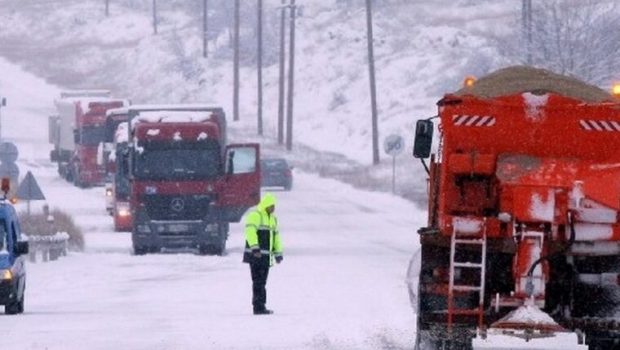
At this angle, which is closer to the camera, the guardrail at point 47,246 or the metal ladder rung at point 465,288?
the metal ladder rung at point 465,288

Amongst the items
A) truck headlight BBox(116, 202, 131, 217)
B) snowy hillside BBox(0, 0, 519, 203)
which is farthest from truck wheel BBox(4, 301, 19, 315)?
snowy hillside BBox(0, 0, 519, 203)

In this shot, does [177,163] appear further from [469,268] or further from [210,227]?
[469,268]

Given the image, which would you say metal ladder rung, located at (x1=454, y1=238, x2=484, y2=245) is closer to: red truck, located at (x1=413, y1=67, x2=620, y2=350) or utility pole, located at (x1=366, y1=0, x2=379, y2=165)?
red truck, located at (x1=413, y1=67, x2=620, y2=350)

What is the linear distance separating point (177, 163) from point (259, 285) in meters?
15.4

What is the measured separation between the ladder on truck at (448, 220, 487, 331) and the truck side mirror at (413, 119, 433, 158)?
3.72 feet

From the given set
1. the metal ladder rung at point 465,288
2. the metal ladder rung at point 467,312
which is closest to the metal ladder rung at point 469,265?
the metal ladder rung at point 465,288

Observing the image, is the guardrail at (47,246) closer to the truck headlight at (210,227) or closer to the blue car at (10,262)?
the truck headlight at (210,227)

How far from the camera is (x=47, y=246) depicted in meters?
41.8

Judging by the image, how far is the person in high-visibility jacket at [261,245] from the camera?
25.1m

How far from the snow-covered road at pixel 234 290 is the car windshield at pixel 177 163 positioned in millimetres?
1868

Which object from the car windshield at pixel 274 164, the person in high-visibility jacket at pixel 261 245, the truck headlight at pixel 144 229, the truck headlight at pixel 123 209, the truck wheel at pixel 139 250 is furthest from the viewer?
the car windshield at pixel 274 164

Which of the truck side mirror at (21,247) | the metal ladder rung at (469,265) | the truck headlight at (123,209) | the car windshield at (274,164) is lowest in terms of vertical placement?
the car windshield at (274,164)

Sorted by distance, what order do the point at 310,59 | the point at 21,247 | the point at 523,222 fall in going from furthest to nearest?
the point at 310,59
the point at 21,247
the point at 523,222

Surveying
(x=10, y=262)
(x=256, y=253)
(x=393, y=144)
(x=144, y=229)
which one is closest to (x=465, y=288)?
(x=256, y=253)
